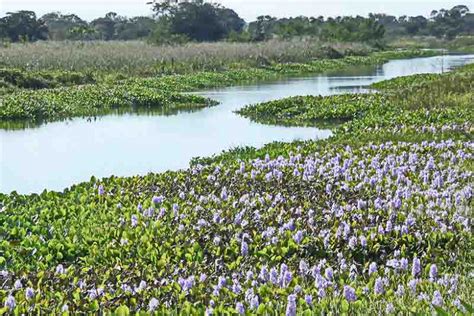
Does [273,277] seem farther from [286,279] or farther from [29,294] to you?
[29,294]

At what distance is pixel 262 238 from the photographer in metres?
7.09

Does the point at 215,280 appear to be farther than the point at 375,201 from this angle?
No

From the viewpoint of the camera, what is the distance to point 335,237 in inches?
276

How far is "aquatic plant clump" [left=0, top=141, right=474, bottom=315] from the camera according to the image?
210 inches

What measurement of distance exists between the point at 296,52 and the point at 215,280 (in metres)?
44.7

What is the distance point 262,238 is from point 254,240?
8 centimetres

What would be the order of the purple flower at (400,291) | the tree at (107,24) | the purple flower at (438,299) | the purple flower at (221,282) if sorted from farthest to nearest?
1. the tree at (107,24)
2. the purple flower at (221,282)
3. the purple flower at (400,291)
4. the purple flower at (438,299)

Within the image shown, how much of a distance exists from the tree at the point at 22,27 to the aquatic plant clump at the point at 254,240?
163ft

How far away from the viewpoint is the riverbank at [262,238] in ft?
17.5

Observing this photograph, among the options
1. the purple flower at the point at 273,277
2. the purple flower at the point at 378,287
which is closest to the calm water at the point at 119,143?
the purple flower at the point at 273,277

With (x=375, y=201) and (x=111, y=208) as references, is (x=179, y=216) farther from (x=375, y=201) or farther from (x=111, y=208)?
Result: (x=375, y=201)

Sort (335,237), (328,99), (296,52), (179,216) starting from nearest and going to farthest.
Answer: (335,237), (179,216), (328,99), (296,52)

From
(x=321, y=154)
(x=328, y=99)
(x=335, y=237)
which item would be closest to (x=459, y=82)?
(x=328, y=99)

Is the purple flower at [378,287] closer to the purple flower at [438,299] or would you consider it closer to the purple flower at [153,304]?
the purple flower at [438,299]
